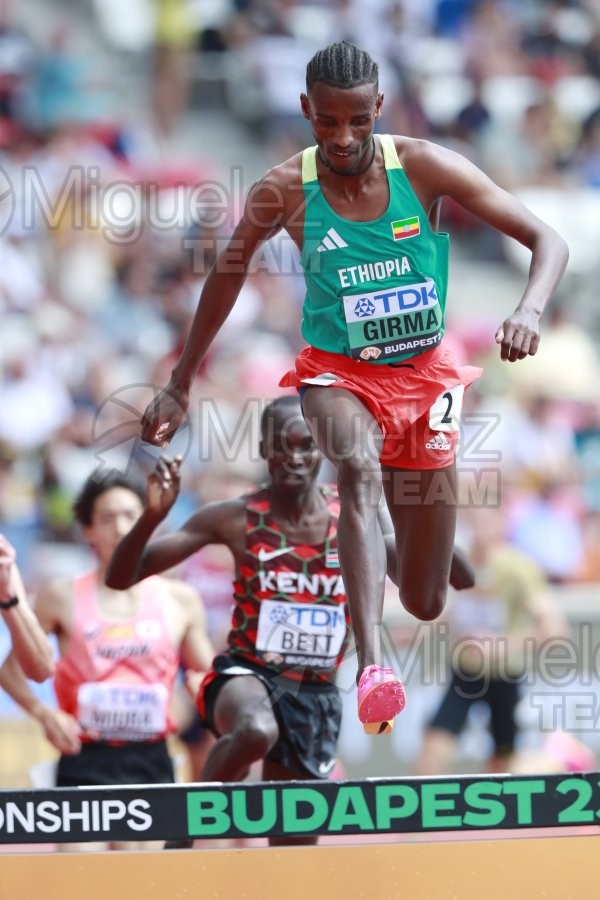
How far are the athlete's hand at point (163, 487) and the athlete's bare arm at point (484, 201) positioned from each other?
1.25 metres

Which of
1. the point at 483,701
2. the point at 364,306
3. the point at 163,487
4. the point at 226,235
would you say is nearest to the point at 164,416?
the point at 163,487

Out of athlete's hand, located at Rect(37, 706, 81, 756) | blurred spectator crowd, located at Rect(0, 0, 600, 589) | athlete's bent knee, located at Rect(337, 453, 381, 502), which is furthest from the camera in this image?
blurred spectator crowd, located at Rect(0, 0, 600, 589)

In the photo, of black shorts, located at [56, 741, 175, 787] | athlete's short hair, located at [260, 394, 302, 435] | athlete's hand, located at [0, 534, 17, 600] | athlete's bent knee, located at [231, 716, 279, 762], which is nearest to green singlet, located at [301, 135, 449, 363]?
athlete's short hair, located at [260, 394, 302, 435]

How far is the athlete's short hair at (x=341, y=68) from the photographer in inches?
175

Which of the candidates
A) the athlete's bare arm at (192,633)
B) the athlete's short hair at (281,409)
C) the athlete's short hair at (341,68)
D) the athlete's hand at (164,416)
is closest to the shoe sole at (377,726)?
the athlete's hand at (164,416)

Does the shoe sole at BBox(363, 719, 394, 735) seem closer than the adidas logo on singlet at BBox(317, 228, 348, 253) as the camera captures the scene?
Yes

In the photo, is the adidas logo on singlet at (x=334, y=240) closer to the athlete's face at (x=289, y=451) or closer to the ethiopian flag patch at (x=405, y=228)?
the ethiopian flag patch at (x=405, y=228)

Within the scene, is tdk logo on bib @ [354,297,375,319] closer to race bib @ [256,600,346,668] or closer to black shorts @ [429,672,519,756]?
race bib @ [256,600,346,668]

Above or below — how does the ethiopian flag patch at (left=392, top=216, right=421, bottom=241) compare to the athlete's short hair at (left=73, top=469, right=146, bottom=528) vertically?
above

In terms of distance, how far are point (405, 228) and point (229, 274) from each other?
582mm

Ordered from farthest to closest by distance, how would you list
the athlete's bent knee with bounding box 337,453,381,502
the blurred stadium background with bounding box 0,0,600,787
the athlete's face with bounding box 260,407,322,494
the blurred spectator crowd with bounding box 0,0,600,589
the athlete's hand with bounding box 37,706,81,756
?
the blurred spectator crowd with bounding box 0,0,600,589
the blurred stadium background with bounding box 0,0,600,787
the athlete's hand with bounding box 37,706,81,756
the athlete's face with bounding box 260,407,322,494
the athlete's bent knee with bounding box 337,453,381,502

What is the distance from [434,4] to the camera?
13.6 m

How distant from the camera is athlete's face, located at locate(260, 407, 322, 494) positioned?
561 cm

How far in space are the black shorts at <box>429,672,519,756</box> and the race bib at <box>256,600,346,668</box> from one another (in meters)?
3.21
